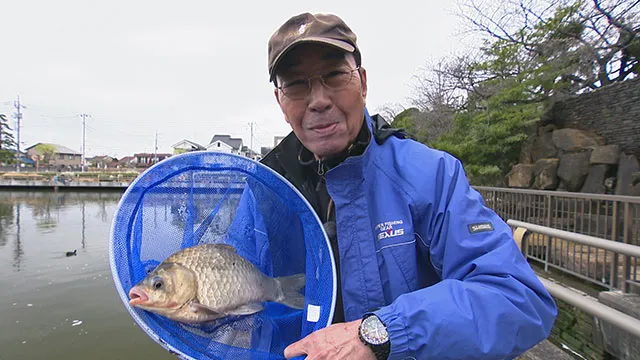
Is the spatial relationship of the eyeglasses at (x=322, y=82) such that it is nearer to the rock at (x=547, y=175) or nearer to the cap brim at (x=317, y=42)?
the cap brim at (x=317, y=42)

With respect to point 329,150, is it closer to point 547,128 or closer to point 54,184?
point 547,128

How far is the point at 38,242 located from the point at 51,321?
10527mm

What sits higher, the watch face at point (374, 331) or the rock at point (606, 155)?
the rock at point (606, 155)

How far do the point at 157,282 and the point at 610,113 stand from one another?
13.3 m

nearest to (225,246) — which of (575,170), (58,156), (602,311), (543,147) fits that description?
(602,311)

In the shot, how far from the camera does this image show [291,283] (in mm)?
1528

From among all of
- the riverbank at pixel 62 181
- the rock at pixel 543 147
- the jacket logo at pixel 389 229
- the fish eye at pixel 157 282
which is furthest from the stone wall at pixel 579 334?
the riverbank at pixel 62 181

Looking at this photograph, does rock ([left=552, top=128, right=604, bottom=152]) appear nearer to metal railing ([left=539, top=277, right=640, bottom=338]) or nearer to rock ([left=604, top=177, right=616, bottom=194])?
rock ([left=604, top=177, right=616, bottom=194])

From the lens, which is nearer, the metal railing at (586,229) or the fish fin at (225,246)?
the fish fin at (225,246)

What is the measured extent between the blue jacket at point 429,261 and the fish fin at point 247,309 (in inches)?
14.0

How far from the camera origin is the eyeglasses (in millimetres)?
1444

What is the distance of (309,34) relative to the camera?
135 cm

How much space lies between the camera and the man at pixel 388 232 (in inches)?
40.9

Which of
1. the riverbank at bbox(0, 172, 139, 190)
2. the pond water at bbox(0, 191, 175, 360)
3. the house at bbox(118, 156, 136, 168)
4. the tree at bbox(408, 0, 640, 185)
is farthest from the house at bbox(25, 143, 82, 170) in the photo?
the tree at bbox(408, 0, 640, 185)
